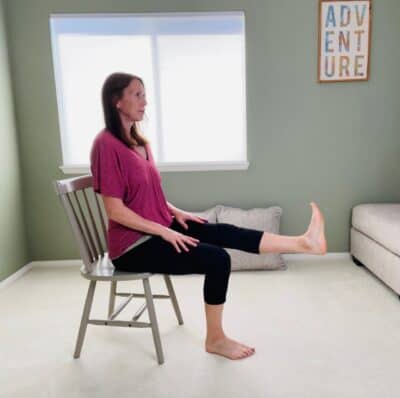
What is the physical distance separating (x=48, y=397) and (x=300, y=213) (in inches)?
86.0

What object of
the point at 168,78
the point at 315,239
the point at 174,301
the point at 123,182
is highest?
the point at 168,78

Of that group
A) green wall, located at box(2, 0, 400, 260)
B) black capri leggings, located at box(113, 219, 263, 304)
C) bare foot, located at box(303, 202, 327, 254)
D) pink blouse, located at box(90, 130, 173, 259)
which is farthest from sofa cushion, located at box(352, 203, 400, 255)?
pink blouse, located at box(90, 130, 173, 259)

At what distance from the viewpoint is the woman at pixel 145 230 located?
5.72ft

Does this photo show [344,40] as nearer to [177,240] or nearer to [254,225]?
[254,225]

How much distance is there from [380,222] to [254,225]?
835 mm

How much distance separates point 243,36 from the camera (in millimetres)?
2982

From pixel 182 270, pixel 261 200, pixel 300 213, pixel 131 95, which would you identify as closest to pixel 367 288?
pixel 300 213

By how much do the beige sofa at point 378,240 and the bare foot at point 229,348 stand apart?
1.08 metres

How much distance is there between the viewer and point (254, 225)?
2.96 meters

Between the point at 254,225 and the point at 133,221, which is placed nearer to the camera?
the point at 133,221

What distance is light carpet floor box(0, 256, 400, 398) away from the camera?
1.64 meters

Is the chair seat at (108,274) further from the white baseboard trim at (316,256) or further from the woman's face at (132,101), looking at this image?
the white baseboard trim at (316,256)

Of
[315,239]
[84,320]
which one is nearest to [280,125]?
[315,239]

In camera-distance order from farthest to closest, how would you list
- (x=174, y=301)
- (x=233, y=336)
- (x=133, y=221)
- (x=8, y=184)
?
(x=8, y=184), (x=174, y=301), (x=233, y=336), (x=133, y=221)
